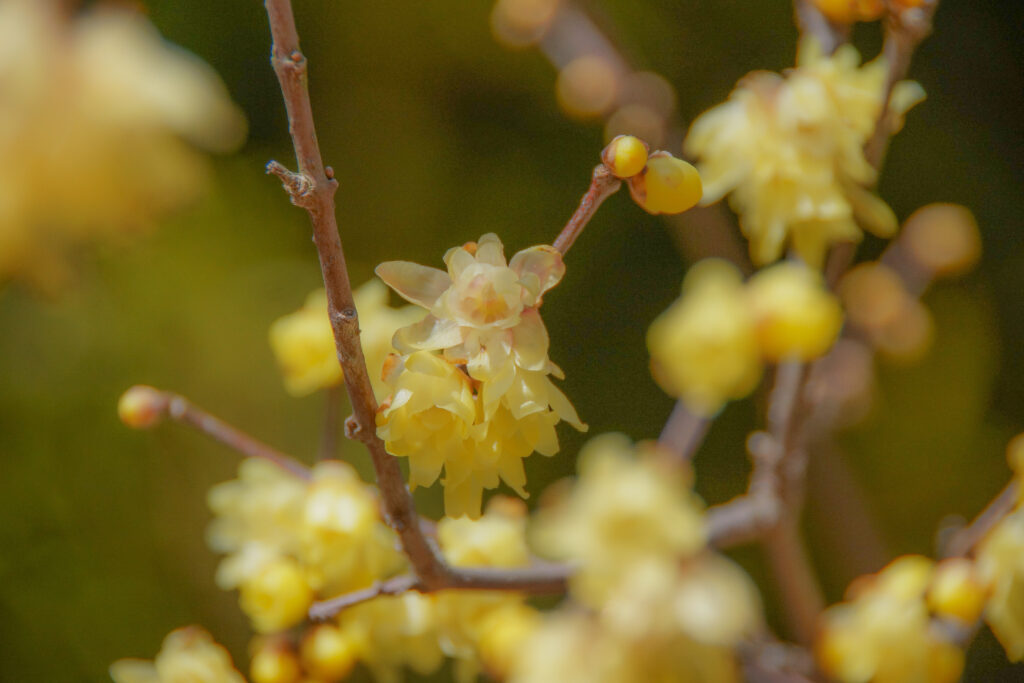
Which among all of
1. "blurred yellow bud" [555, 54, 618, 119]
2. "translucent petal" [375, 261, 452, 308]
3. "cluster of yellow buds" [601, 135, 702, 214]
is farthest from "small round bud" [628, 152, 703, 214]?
"blurred yellow bud" [555, 54, 618, 119]

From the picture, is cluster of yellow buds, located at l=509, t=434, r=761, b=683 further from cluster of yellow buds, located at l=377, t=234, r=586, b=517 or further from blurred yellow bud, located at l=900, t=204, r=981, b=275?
blurred yellow bud, located at l=900, t=204, r=981, b=275

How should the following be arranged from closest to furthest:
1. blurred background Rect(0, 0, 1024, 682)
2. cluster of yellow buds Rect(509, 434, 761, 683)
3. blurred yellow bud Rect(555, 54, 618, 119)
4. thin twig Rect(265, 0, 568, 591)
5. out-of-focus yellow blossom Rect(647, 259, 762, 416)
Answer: thin twig Rect(265, 0, 568, 591) → cluster of yellow buds Rect(509, 434, 761, 683) → out-of-focus yellow blossom Rect(647, 259, 762, 416) → blurred yellow bud Rect(555, 54, 618, 119) → blurred background Rect(0, 0, 1024, 682)

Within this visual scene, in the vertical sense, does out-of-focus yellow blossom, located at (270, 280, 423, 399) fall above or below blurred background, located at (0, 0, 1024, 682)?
below

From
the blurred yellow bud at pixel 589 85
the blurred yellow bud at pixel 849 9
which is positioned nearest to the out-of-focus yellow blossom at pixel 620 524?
the blurred yellow bud at pixel 849 9

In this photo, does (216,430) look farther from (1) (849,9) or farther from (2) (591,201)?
(1) (849,9)

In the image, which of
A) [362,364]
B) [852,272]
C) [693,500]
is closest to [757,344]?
[693,500]

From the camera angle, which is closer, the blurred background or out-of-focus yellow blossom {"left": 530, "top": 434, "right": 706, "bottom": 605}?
out-of-focus yellow blossom {"left": 530, "top": 434, "right": 706, "bottom": 605}
